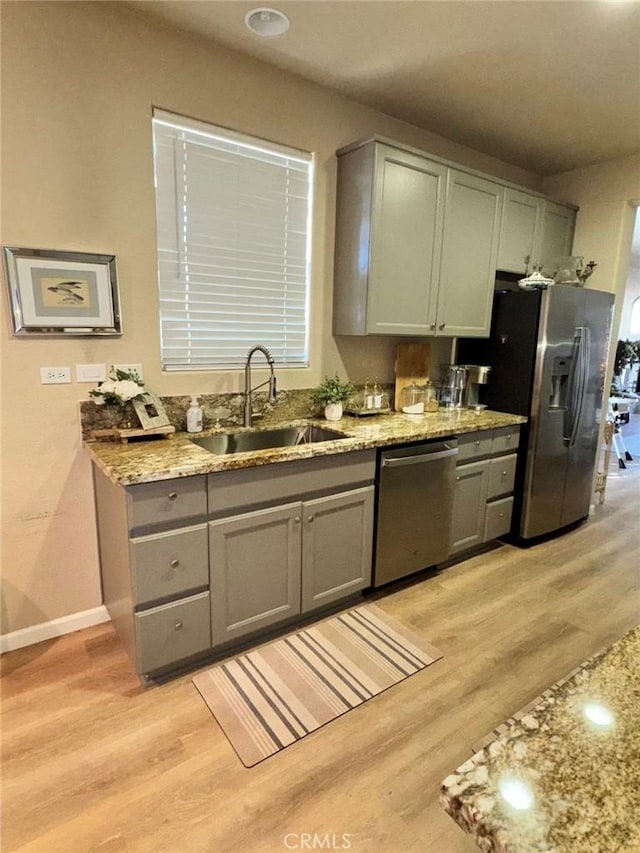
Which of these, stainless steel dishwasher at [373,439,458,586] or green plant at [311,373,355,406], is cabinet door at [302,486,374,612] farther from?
green plant at [311,373,355,406]

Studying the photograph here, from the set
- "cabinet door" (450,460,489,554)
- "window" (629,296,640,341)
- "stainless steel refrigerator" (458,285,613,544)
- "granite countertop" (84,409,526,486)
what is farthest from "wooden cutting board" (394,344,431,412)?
"window" (629,296,640,341)

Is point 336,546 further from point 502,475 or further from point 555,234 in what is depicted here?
point 555,234

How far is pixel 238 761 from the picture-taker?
1.67m

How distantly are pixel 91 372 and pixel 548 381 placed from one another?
2794mm

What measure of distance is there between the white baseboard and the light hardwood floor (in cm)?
4

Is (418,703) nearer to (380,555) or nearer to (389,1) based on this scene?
(380,555)

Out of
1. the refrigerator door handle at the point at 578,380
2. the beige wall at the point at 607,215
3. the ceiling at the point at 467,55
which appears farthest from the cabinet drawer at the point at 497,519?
the ceiling at the point at 467,55

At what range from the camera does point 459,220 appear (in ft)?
9.98

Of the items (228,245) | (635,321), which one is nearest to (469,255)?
(228,245)

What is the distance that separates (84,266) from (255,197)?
101 cm

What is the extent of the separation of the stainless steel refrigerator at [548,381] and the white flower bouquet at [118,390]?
2.44 metres

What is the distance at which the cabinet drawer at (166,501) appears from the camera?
5.88ft

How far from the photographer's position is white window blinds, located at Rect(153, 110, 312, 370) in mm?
2373

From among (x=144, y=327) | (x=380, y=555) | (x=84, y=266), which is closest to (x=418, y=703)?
(x=380, y=555)
